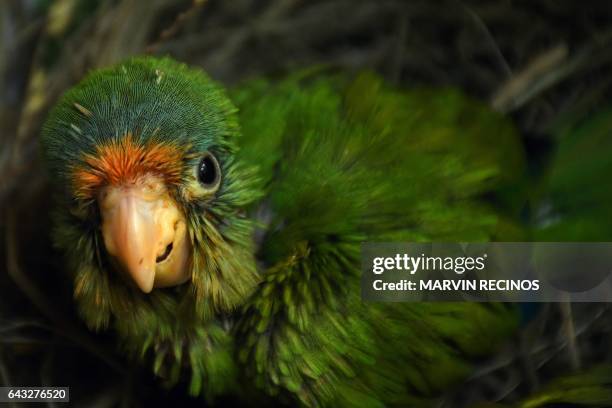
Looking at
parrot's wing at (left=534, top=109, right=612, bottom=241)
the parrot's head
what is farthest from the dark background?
the parrot's head

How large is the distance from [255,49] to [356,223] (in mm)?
356

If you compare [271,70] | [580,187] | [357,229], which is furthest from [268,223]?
[580,187]

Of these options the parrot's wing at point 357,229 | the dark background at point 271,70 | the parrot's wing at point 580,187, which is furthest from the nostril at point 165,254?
the parrot's wing at point 580,187

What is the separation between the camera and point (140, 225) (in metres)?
0.79

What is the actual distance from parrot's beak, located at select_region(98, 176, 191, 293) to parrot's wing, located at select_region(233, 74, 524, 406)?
0.15m

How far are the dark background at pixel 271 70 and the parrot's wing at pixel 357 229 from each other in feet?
0.21

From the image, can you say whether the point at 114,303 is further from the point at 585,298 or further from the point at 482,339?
the point at 585,298

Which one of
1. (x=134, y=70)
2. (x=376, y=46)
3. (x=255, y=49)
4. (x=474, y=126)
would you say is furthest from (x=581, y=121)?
(x=134, y=70)

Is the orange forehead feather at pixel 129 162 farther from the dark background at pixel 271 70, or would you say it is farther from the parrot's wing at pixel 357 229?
the dark background at pixel 271 70

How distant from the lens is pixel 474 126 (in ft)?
3.32

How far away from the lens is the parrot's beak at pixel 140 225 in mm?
794

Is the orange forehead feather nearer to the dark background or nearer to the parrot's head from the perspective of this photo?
the parrot's head

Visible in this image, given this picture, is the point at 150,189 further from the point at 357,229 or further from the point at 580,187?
the point at 580,187

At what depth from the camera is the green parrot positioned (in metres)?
0.82
